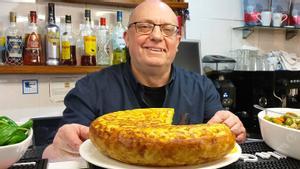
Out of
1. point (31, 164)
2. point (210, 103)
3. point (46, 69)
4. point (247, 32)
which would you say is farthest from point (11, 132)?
point (247, 32)

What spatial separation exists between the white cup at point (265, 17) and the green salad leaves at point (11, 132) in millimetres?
1830

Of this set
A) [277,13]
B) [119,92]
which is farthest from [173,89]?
[277,13]

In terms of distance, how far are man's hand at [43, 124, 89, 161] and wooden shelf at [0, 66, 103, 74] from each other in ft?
2.82

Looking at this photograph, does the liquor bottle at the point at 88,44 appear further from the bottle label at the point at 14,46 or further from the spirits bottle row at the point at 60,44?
the bottle label at the point at 14,46

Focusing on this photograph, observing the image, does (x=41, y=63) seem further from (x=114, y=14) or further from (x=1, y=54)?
(x=114, y=14)

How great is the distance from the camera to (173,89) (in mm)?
1112

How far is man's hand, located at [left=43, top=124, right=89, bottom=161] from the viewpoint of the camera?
2.11 ft

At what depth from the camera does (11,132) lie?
45cm

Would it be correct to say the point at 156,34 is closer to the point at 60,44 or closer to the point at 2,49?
the point at 60,44

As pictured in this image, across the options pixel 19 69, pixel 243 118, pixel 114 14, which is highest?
pixel 114 14

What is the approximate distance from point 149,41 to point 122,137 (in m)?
0.63

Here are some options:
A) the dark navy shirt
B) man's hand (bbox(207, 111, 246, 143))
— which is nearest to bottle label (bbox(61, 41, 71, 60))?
the dark navy shirt

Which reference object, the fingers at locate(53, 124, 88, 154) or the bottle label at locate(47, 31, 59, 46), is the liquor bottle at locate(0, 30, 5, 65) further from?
the fingers at locate(53, 124, 88, 154)

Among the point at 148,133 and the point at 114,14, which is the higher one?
the point at 114,14
